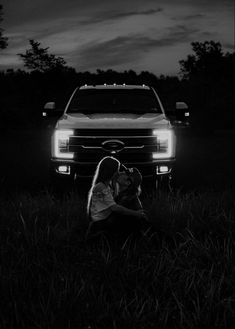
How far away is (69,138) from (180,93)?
90.5 ft

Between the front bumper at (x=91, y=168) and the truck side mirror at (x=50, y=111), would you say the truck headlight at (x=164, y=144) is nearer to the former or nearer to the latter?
the front bumper at (x=91, y=168)

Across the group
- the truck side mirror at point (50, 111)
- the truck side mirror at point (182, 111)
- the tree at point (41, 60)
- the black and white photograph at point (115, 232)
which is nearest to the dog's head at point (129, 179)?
the black and white photograph at point (115, 232)

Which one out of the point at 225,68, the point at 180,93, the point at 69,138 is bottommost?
the point at 69,138

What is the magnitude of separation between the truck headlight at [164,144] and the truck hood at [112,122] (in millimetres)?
101

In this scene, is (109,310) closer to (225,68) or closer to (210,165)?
(210,165)

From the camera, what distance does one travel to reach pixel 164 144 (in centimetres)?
839

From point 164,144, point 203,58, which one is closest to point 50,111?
point 164,144

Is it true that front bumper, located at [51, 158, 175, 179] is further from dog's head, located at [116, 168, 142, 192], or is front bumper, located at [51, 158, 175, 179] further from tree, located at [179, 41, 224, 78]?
tree, located at [179, 41, 224, 78]

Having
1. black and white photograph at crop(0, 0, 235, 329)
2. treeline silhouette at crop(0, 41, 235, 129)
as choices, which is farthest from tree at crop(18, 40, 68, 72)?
black and white photograph at crop(0, 0, 235, 329)

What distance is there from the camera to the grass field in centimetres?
363

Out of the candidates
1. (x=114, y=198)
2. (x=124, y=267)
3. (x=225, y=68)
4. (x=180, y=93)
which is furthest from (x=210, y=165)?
(x=225, y=68)

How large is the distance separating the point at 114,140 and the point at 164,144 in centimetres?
74

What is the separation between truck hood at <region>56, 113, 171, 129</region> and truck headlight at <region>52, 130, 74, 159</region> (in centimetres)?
9

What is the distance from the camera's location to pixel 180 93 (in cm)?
3528
